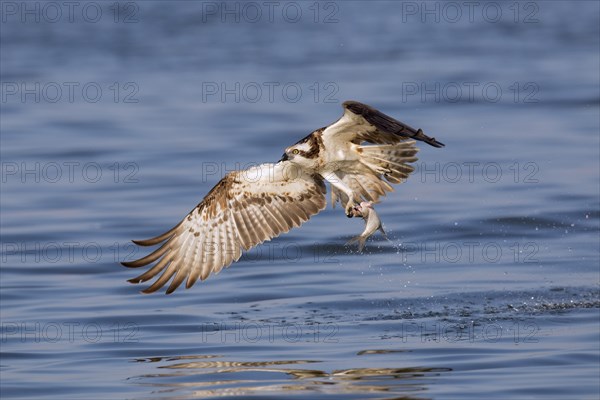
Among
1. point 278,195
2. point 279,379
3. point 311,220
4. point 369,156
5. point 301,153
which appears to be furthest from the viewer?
point 311,220

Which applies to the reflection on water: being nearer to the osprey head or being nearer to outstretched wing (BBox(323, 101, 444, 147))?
the osprey head

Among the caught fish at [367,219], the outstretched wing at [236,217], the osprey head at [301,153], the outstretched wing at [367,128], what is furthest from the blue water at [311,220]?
the outstretched wing at [367,128]

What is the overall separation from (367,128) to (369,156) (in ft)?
1.47

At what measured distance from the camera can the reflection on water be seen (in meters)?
8.35

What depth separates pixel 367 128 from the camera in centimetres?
909

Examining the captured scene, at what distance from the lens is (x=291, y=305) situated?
11125 millimetres

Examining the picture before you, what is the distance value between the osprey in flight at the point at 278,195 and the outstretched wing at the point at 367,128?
10 mm

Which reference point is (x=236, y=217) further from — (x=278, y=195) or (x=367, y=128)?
(x=367, y=128)

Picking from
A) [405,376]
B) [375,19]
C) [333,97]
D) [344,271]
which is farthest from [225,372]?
[375,19]

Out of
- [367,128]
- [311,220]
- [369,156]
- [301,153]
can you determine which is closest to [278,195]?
[301,153]

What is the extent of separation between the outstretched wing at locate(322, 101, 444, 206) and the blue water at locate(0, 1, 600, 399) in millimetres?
1149

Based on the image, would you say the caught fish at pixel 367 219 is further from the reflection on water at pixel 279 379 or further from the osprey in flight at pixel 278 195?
the reflection on water at pixel 279 379

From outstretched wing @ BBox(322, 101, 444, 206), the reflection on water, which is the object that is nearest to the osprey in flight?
outstretched wing @ BBox(322, 101, 444, 206)

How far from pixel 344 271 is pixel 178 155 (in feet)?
20.0
